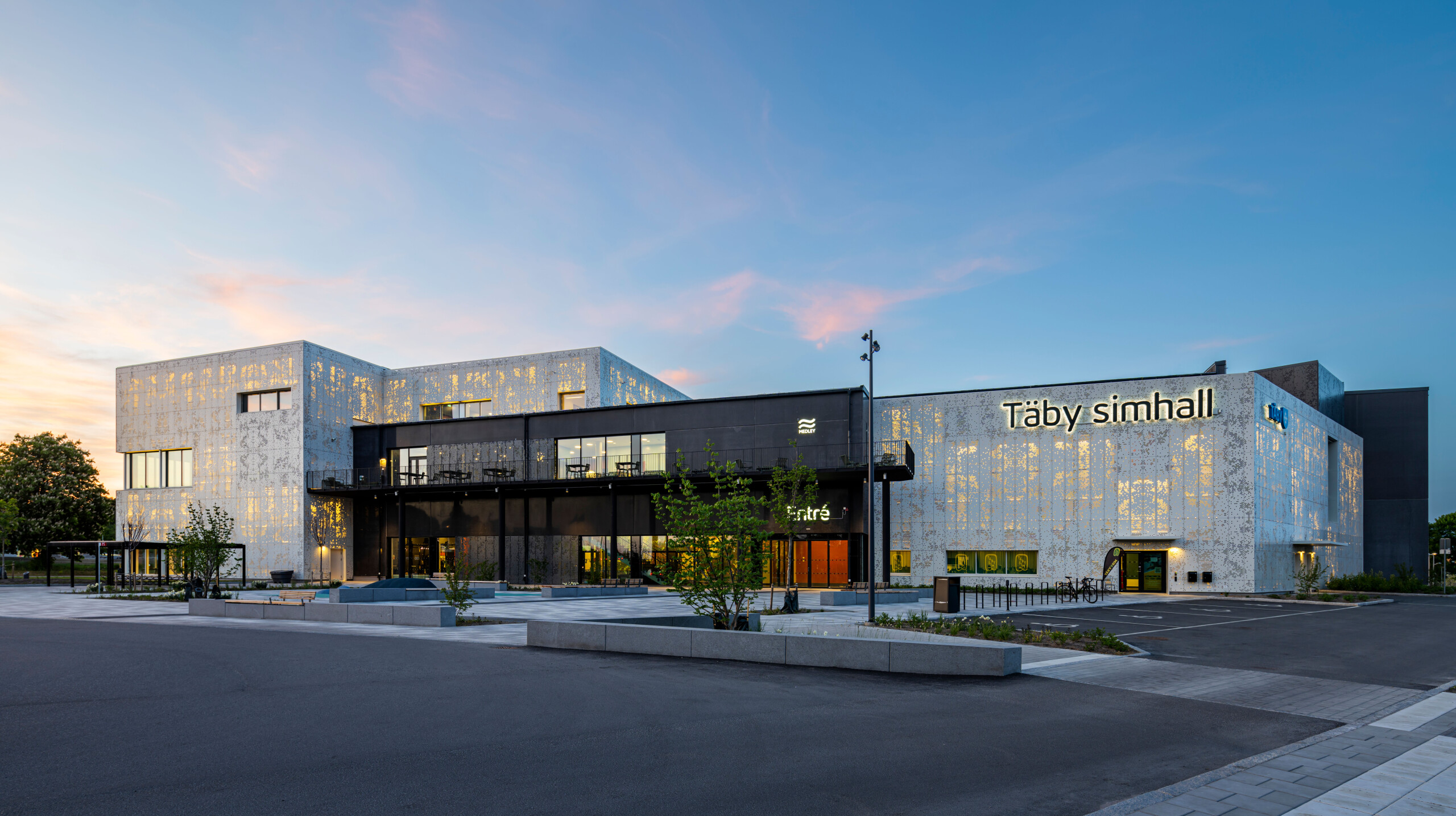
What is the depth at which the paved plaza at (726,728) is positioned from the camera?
6.31m

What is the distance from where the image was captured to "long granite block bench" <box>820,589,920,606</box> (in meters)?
28.5

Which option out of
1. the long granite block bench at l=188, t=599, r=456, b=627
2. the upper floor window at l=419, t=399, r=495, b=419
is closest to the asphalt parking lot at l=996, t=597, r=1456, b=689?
the long granite block bench at l=188, t=599, r=456, b=627

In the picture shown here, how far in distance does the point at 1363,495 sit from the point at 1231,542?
99.4 ft

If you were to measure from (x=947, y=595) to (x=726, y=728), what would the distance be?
55.3 feet

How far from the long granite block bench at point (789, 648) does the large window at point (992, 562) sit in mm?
28616

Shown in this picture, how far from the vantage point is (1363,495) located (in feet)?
192

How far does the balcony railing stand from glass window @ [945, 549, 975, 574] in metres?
4.66

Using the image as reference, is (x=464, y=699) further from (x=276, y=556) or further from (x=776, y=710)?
(x=276, y=556)

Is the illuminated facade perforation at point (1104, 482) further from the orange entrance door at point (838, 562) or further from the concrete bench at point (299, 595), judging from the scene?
the concrete bench at point (299, 595)

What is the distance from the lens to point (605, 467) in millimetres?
46031

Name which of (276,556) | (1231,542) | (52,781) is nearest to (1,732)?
(52,781)

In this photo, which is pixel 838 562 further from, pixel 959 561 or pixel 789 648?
pixel 789 648

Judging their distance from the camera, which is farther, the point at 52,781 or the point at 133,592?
the point at 133,592

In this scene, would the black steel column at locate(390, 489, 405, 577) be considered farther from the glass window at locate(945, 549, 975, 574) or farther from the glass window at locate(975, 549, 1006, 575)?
the glass window at locate(975, 549, 1006, 575)
